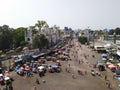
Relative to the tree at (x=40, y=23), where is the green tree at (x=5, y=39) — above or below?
below

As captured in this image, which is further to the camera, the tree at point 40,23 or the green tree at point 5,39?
the tree at point 40,23

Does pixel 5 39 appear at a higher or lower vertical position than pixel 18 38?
lower

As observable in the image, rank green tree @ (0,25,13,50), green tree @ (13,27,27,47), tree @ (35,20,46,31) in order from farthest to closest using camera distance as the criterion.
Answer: tree @ (35,20,46,31), green tree @ (13,27,27,47), green tree @ (0,25,13,50)

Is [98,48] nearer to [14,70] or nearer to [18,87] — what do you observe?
[14,70]

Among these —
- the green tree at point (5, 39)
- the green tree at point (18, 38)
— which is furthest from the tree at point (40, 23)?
the green tree at point (5, 39)

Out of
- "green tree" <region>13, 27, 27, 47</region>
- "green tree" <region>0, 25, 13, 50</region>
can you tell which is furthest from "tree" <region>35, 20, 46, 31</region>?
"green tree" <region>0, 25, 13, 50</region>

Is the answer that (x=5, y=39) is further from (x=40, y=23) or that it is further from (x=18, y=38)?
(x=40, y=23)

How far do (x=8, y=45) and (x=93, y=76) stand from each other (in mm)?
43502

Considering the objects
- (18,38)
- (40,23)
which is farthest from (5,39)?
(40,23)

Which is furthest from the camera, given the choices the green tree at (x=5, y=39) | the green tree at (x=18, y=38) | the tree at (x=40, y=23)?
the tree at (x=40, y=23)

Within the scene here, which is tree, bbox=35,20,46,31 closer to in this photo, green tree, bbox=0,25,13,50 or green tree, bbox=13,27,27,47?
green tree, bbox=13,27,27,47

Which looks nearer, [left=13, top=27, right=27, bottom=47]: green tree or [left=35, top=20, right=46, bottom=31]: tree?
[left=13, top=27, right=27, bottom=47]: green tree

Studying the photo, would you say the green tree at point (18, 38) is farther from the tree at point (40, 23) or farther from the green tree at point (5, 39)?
the tree at point (40, 23)

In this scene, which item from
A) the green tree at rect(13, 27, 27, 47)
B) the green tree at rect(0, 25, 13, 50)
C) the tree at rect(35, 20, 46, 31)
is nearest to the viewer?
the green tree at rect(0, 25, 13, 50)
